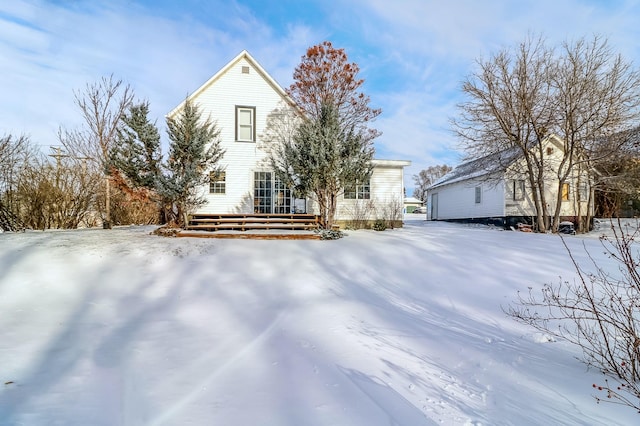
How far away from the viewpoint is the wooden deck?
1000cm

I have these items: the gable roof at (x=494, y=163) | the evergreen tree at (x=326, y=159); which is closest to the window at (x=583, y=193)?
the gable roof at (x=494, y=163)

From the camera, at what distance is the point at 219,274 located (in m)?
6.43

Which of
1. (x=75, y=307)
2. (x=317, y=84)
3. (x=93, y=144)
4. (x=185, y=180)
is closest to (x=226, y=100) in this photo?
(x=185, y=180)

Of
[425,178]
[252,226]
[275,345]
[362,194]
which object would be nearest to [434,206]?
[362,194]

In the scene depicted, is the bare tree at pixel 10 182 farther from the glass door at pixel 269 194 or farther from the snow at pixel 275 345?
the glass door at pixel 269 194

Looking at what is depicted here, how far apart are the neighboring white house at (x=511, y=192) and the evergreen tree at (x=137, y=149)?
55.8ft

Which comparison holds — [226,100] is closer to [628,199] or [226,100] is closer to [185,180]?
[185,180]

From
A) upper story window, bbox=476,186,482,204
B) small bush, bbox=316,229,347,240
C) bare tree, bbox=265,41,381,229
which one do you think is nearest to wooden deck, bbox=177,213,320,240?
small bush, bbox=316,229,347,240

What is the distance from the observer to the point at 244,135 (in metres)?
13.6

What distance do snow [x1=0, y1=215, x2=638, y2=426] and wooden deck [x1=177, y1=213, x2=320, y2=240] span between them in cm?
256

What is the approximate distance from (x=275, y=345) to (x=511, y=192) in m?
19.3

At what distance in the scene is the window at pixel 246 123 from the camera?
13.6 m

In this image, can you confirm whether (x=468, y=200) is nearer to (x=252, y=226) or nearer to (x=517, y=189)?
(x=517, y=189)

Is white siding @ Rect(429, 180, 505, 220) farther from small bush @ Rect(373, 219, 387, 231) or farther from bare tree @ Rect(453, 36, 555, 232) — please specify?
small bush @ Rect(373, 219, 387, 231)
